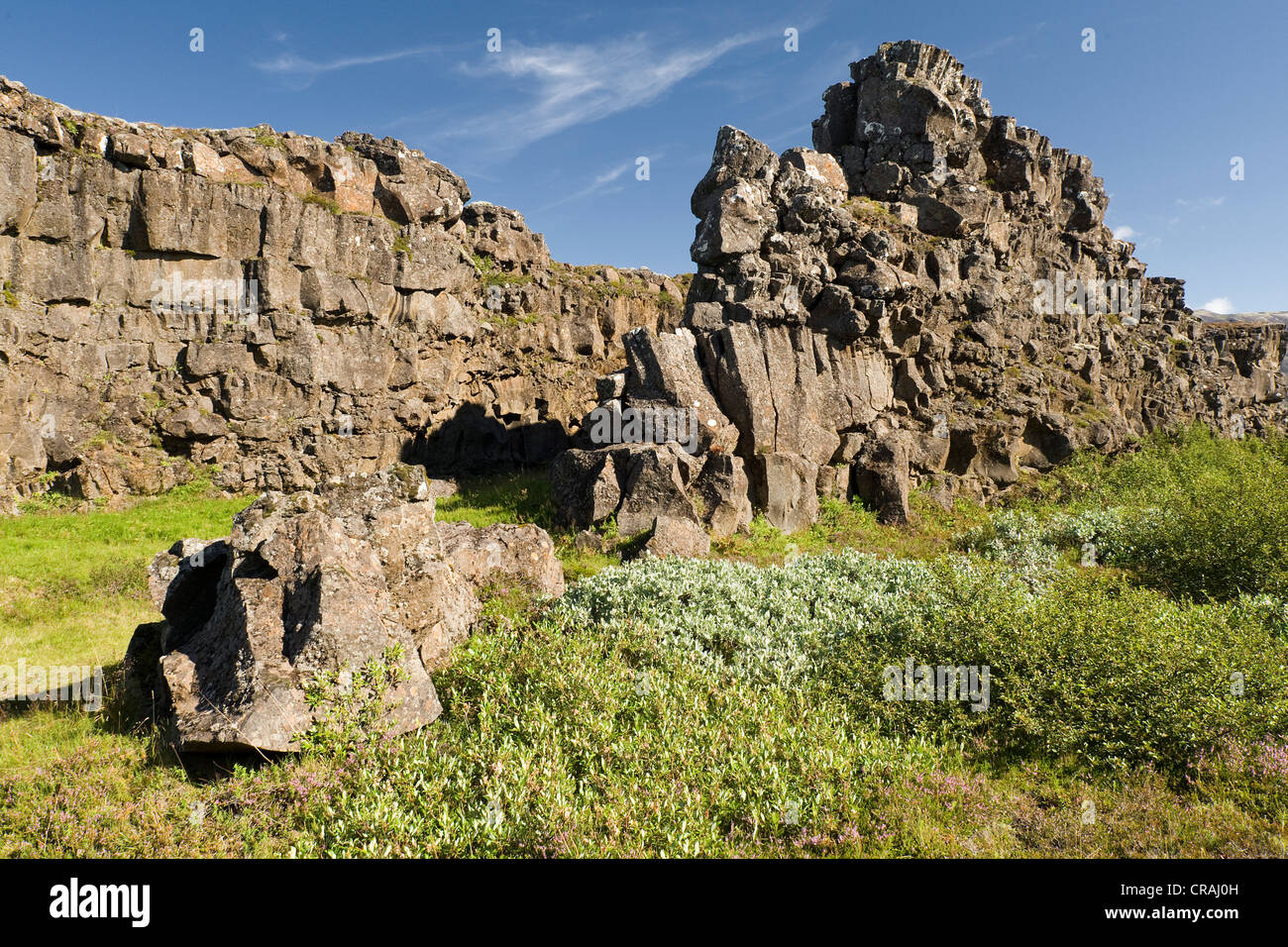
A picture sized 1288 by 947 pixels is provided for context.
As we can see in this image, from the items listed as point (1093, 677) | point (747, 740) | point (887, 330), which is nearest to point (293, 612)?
point (747, 740)

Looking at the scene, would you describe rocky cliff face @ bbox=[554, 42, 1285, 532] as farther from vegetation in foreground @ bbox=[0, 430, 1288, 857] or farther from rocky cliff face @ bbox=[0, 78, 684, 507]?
rocky cliff face @ bbox=[0, 78, 684, 507]

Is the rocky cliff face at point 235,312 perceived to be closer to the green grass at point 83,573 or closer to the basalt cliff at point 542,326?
the basalt cliff at point 542,326

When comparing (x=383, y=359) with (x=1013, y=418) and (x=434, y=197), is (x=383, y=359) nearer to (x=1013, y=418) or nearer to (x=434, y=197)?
(x=434, y=197)

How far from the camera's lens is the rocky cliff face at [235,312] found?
24016 millimetres

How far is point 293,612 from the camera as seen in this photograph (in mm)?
8773

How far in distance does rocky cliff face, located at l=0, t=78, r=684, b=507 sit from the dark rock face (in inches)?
705

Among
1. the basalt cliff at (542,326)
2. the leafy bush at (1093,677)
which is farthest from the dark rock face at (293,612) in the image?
the basalt cliff at (542,326)

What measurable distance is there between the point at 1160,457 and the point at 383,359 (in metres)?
39.7

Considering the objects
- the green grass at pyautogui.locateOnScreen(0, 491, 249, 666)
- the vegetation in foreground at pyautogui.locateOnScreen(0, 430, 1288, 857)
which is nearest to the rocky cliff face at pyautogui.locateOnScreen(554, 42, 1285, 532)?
the vegetation in foreground at pyautogui.locateOnScreen(0, 430, 1288, 857)

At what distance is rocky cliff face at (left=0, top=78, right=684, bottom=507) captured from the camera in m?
24.0

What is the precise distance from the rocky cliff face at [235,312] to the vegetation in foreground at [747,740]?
13.8 metres
